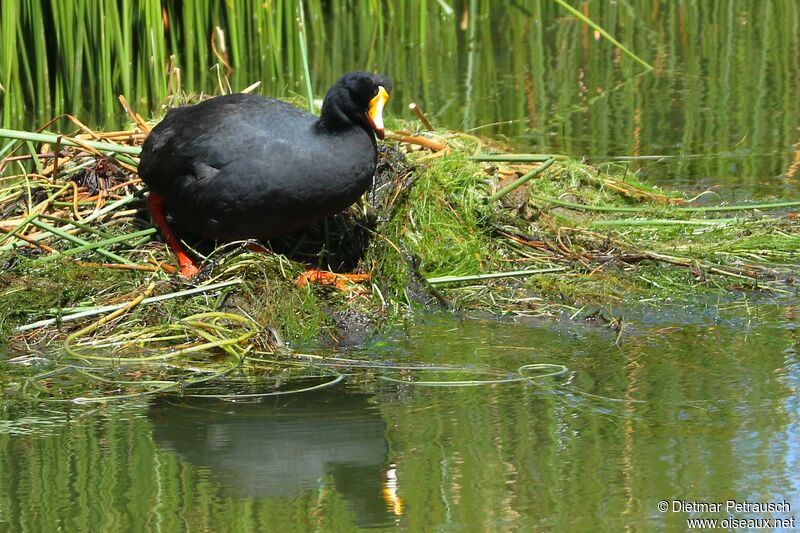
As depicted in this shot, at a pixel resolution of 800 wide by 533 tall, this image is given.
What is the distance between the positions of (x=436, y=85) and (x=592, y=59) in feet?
5.38

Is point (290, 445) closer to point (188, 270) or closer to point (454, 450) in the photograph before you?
point (454, 450)

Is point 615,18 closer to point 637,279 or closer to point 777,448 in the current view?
point 637,279

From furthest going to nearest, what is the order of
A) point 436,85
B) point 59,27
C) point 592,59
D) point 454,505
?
point 592,59 → point 436,85 → point 59,27 → point 454,505

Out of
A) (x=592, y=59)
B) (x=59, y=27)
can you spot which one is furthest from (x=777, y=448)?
(x=592, y=59)

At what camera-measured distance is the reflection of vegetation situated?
8.52 meters

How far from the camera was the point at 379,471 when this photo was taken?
393 cm

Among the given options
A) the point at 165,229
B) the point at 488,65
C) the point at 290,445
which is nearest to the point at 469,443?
the point at 290,445

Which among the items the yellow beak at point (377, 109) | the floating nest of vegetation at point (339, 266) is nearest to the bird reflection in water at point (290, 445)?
the floating nest of vegetation at point (339, 266)

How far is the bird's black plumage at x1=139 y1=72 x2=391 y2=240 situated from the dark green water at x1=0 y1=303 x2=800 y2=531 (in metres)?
0.86

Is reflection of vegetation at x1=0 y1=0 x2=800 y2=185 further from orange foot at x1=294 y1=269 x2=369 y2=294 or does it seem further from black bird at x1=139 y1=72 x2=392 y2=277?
orange foot at x1=294 y1=269 x2=369 y2=294

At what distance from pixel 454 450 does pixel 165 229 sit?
257cm

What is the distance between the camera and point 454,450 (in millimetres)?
4020

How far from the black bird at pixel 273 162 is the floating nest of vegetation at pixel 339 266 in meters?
0.22

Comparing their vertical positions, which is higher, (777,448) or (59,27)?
(59,27)
